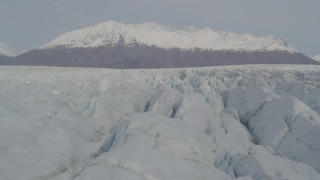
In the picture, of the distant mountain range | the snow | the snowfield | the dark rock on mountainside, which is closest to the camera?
the snowfield

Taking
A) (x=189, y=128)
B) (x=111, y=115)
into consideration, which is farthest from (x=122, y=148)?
(x=111, y=115)

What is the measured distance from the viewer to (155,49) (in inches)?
5699

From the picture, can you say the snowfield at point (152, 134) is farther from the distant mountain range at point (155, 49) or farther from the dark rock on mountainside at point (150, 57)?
the dark rock on mountainside at point (150, 57)

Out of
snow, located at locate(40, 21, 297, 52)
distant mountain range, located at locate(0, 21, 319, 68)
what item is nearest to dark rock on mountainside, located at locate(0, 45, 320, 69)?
distant mountain range, located at locate(0, 21, 319, 68)

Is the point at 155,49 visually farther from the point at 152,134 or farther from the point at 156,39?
the point at 152,134

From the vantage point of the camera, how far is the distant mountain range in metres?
124

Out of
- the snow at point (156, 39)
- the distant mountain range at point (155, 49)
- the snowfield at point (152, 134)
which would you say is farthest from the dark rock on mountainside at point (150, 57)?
the snowfield at point (152, 134)

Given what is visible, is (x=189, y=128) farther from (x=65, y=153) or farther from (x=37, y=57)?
(x=37, y=57)

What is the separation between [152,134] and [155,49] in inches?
5245

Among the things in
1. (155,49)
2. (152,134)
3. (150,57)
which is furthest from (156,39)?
(152,134)

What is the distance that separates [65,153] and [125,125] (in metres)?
1.94

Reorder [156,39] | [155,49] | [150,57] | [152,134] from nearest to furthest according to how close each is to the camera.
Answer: [152,134] < [150,57] < [155,49] < [156,39]

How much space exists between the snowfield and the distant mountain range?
275 ft

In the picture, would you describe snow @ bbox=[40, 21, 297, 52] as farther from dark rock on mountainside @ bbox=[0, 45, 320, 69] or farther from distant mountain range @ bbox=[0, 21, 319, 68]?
dark rock on mountainside @ bbox=[0, 45, 320, 69]
